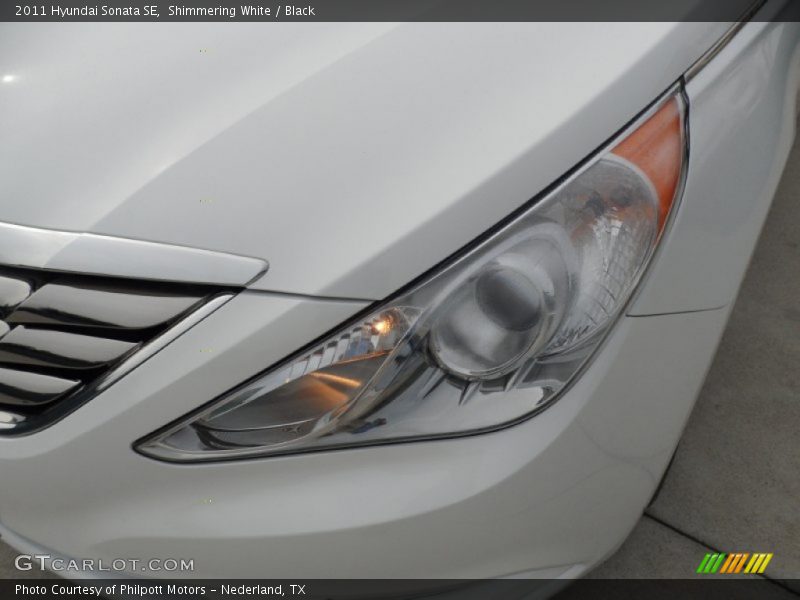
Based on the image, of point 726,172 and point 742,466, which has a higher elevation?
point 726,172

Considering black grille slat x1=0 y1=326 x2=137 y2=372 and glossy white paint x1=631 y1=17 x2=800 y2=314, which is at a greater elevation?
glossy white paint x1=631 y1=17 x2=800 y2=314

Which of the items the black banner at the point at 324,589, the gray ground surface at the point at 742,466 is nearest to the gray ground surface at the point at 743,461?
the gray ground surface at the point at 742,466

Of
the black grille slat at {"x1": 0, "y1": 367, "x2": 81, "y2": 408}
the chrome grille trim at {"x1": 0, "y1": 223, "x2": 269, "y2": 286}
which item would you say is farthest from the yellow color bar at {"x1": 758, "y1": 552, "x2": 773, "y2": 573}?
the black grille slat at {"x1": 0, "y1": 367, "x2": 81, "y2": 408}

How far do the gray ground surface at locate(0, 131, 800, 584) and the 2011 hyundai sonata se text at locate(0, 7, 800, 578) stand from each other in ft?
2.53

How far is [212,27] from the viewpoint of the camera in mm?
A: 1295

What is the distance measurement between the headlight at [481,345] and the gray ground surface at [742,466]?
34.5 inches

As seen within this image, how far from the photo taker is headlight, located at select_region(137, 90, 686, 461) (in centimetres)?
113

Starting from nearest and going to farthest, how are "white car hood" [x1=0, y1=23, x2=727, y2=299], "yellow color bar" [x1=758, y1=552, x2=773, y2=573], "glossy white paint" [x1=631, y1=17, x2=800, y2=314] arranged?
1. "white car hood" [x1=0, y1=23, x2=727, y2=299]
2. "glossy white paint" [x1=631, y1=17, x2=800, y2=314]
3. "yellow color bar" [x1=758, y1=552, x2=773, y2=573]

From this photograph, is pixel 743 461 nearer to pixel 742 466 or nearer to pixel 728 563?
pixel 742 466

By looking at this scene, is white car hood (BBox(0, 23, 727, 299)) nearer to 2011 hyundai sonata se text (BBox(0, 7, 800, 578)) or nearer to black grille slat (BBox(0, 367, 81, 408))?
2011 hyundai sonata se text (BBox(0, 7, 800, 578))

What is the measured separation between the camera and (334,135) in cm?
114

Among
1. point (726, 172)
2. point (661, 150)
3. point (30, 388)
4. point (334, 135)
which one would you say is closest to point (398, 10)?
point (334, 135)

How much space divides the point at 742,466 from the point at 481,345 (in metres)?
1.22

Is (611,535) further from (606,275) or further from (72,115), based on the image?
(72,115)
